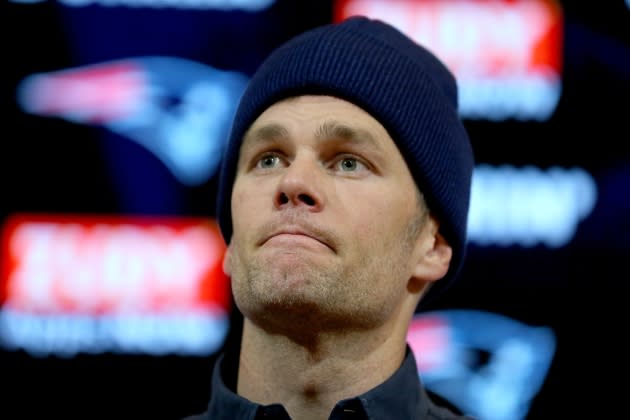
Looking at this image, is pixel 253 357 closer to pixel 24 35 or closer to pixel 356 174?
pixel 356 174

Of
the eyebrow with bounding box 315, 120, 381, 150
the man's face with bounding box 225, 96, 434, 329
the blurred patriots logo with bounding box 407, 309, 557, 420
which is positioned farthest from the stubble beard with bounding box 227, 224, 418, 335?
the blurred patriots logo with bounding box 407, 309, 557, 420

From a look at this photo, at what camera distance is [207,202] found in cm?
318

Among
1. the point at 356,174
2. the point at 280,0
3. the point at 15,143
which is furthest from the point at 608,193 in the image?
the point at 15,143

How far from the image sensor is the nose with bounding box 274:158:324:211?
1783mm

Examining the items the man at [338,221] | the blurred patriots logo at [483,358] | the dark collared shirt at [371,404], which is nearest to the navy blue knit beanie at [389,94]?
the man at [338,221]

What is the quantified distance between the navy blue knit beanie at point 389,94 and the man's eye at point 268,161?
11cm

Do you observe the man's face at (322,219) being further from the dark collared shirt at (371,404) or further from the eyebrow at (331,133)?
the dark collared shirt at (371,404)

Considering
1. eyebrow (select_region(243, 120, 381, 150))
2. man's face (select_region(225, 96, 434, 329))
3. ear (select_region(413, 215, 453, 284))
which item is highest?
eyebrow (select_region(243, 120, 381, 150))

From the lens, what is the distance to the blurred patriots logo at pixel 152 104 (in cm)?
315

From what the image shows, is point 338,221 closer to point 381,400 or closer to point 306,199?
point 306,199

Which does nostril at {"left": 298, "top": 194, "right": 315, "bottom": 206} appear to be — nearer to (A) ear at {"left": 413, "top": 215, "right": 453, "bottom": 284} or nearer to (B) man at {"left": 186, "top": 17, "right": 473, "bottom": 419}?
(B) man at {"left": 186, "top": 17, "right": 473, "bottom": 419}

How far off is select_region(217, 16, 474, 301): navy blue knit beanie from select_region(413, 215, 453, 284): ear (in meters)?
0.02

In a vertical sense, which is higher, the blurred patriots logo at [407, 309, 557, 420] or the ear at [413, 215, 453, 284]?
the ear at [413, 215, 453, 284]

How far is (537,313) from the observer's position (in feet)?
10.3
